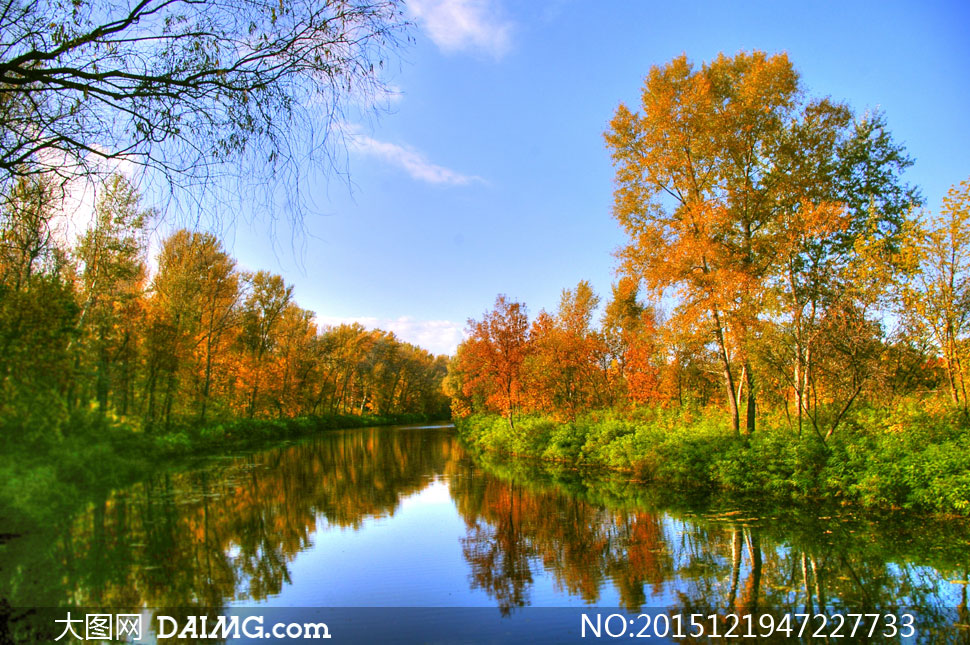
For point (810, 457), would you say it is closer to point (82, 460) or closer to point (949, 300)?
point (949, 300)

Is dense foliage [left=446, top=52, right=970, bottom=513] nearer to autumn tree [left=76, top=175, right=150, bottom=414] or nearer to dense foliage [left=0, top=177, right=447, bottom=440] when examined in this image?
dense foliage [left=0, top=177, right=447, bottom=440]

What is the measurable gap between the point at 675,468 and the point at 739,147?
1133cm

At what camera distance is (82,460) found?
15.5 meters

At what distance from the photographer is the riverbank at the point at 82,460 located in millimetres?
11695

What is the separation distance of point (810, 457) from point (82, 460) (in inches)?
794

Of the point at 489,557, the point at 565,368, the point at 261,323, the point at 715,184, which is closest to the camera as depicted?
the point at 489,557

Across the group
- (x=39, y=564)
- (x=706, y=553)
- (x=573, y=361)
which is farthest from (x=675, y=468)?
(x=39, y=564)

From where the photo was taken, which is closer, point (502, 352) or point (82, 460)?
point (82, 460)

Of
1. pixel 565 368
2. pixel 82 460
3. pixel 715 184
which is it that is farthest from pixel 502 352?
pixel 82 460

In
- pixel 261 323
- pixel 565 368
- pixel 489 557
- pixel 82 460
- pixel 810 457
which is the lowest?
pixel 489 557

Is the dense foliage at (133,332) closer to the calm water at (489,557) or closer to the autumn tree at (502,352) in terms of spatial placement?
the calm water at (489,557)

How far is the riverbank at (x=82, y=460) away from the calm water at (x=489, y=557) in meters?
0.90

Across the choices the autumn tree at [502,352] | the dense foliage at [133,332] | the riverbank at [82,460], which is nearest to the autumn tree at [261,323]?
the dense foliage at [133,332]

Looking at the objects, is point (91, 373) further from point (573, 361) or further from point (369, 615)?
point (573, 361)
